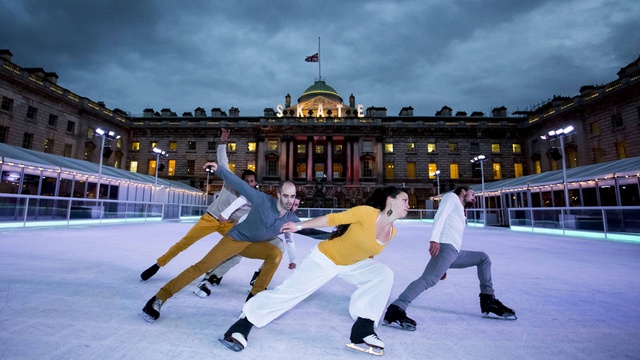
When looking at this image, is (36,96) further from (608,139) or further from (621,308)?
(608,139)

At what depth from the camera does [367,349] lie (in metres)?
2.20

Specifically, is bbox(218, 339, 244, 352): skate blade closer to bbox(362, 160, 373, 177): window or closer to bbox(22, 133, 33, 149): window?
bbox(22, 133, 33, 149): window

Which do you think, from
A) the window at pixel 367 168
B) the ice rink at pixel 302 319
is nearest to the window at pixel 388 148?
the window at pixel 367 168

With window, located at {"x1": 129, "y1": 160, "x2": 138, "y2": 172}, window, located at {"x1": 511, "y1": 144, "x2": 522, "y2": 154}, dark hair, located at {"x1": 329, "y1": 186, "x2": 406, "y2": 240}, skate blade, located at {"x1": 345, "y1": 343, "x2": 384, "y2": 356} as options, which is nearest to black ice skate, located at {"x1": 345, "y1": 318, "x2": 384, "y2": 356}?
skate blade, located at {"x1": 345, "y1": 343, "x2": 384, "y2": 356}

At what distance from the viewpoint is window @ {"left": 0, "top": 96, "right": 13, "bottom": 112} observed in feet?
85.6

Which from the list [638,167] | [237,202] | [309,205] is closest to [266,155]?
[309,205]

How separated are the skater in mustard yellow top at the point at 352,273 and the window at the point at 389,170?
123ft

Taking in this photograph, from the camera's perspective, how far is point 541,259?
6539 millimetres

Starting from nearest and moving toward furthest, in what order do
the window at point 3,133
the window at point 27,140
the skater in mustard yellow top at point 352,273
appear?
the skater in mustard yellow top at point 352,273
the window at point 3,133
the window at point 27,140

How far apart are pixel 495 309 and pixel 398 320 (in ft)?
3.29

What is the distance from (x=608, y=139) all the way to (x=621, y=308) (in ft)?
113

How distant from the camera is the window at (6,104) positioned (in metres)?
26.1

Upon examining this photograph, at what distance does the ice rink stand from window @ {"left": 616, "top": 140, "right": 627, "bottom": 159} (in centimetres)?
3072

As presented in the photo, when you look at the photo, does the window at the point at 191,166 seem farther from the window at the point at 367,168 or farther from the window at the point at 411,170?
the window at the point at 411,170
